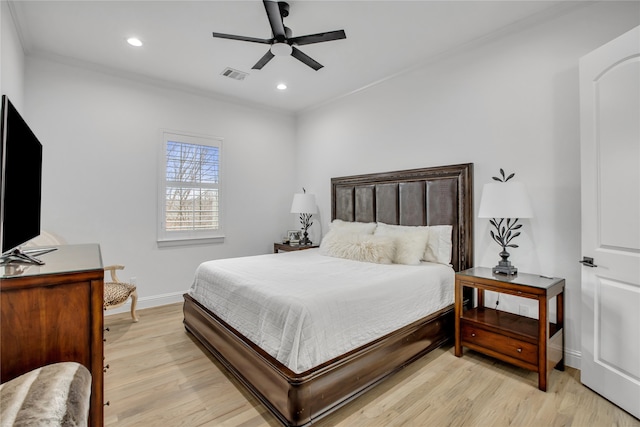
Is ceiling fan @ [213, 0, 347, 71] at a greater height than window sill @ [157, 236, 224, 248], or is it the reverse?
ceiling fan @ [213, 0, 347, 71]

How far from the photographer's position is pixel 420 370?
241 cm

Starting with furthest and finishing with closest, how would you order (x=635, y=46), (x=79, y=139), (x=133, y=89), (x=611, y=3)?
(x=133, y=89) < (x=79, y=139) < (x=611, y=3) < (x=635, y=46)

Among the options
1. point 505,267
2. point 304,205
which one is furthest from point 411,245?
point 304,205

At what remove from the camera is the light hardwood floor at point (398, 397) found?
185 cm

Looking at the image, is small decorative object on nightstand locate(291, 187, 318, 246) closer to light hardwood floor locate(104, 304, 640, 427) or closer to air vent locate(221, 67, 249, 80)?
air vent locate(221, 67, 249, 80)

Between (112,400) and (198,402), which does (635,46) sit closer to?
(198,402)

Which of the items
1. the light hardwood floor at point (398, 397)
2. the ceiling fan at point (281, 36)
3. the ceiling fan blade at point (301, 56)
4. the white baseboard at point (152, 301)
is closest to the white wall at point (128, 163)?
the white baseboard at point (152, 301)

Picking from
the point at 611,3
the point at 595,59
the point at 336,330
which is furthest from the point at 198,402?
the point at 611,3

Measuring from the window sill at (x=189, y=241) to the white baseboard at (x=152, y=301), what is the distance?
25.6 inches

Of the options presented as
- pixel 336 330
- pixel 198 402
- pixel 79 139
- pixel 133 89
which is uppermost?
pixel 133 89

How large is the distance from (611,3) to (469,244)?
7.07ft

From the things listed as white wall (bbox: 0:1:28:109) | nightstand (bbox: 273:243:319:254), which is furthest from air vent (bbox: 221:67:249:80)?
nightstand (bbox: 273:243:319:254)

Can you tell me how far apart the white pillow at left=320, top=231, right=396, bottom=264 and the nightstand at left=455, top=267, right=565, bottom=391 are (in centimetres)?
69

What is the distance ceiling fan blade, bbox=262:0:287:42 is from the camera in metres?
2.14
